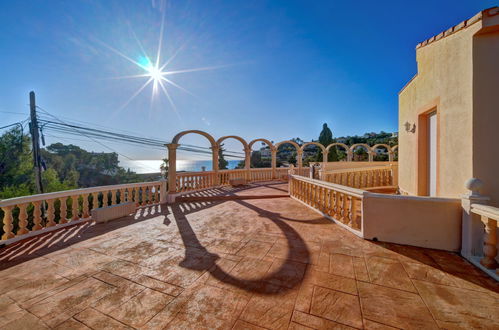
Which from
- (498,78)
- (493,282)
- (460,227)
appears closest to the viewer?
(493,282)

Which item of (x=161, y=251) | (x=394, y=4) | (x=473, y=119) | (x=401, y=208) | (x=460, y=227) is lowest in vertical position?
(x=161, y=251)

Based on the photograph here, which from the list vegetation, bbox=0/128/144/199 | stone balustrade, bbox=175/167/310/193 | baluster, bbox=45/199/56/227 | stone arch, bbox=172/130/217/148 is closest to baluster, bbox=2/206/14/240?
baluster, bbox=45/199/56/227

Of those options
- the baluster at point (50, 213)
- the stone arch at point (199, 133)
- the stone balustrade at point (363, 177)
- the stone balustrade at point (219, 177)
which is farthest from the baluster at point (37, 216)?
the stone balustrade at point (363, 177)

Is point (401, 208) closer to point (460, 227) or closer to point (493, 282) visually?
point (460, 227)

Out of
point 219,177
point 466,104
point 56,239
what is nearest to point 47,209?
point 56,239

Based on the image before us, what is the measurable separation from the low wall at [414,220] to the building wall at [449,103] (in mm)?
499

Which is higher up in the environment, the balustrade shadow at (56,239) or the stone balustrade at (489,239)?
the stone balustrade at (489,239)

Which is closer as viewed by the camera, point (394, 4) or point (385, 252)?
point (385, 252)

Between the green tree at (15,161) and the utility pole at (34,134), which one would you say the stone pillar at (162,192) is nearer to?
the utility pole at (34,134)

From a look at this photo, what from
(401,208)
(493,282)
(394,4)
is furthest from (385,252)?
(394,4)

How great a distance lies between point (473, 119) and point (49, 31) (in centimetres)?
1164

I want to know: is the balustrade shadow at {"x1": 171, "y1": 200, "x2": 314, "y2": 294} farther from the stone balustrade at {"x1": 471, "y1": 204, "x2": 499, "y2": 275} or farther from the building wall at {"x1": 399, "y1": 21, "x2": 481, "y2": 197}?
the building wall at {"x1": 399, "y1": 21, "x2": 481, "y2": 197}

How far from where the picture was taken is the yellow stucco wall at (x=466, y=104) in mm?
2643

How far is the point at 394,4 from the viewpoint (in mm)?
5789
